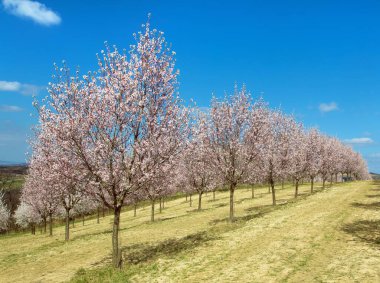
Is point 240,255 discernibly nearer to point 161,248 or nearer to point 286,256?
point 286,256

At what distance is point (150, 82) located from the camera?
21875 millimetres

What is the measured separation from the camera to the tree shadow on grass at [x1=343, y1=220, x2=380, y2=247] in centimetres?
2509

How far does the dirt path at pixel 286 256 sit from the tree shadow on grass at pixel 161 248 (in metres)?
1.70

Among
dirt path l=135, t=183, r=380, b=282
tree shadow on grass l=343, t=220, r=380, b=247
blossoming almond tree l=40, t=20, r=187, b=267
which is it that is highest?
blossoming almond tree l=40, t=20, r=187, b=267

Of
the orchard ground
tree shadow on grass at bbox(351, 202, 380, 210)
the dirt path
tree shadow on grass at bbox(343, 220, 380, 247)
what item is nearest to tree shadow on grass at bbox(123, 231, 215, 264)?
the orchard ground

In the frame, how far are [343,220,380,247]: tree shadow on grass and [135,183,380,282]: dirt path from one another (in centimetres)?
7

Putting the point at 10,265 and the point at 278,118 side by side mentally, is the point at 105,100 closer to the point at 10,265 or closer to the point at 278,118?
the point at 10,265

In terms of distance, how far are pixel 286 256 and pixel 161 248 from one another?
10.6 m

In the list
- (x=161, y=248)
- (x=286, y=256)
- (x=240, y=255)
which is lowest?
(x=161, y=248)

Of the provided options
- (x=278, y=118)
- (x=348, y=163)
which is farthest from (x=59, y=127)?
(x=348, y=163)

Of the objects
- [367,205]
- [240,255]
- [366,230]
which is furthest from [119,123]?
[367,205]

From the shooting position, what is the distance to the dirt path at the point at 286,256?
18.6 meters

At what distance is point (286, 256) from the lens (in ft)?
72.0

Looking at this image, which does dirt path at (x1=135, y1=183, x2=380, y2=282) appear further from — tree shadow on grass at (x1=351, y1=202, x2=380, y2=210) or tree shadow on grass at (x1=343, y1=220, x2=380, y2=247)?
tree shadow on grass at (x1=351, y1=202, x2=380, y2=210)
